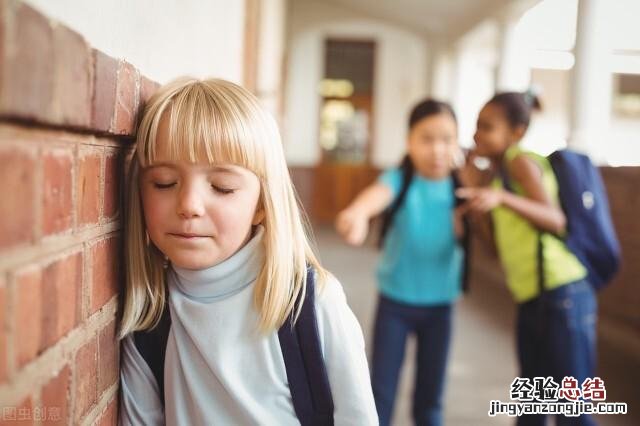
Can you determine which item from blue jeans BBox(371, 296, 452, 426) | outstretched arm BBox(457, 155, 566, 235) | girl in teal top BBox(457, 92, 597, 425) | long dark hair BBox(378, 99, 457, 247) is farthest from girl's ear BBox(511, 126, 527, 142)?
blue jeans BBox(371, 296, 452, 426)

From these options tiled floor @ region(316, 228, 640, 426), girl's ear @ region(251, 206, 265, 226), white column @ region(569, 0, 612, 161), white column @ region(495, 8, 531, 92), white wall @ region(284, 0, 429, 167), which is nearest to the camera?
girl's ear @ region(251, 206, 265, 226)

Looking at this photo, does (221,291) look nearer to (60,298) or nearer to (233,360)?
(233,360)

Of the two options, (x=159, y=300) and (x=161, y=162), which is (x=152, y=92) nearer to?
(x=161, y=162)

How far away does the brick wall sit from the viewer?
53 centimetres

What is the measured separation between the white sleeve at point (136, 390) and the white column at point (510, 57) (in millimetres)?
7105

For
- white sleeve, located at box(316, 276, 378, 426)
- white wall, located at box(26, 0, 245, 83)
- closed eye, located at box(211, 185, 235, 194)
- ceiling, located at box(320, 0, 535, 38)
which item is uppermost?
ceiling, located at box(320, 0, 535, 38)

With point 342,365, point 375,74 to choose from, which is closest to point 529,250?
point 342,365

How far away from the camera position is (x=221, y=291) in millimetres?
975

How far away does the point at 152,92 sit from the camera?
1.06 meters

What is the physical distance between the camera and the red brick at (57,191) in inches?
24.4

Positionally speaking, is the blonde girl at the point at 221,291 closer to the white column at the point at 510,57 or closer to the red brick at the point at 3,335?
the red brick at the point at 3,335

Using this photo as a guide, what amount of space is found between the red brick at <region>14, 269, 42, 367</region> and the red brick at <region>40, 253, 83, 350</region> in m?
0.01

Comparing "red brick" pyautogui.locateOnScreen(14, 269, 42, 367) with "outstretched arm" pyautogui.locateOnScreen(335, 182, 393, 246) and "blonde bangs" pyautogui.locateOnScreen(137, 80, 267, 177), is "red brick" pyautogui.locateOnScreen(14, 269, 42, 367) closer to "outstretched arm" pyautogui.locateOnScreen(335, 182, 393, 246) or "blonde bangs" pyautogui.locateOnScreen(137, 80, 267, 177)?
"blonde bangs" pyautogui.locateOnScreen(137, 80, 267, 177)

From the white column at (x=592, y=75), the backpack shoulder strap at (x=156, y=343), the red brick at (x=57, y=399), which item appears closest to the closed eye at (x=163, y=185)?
the backpack shoulder strap at (x=156, y=343)
